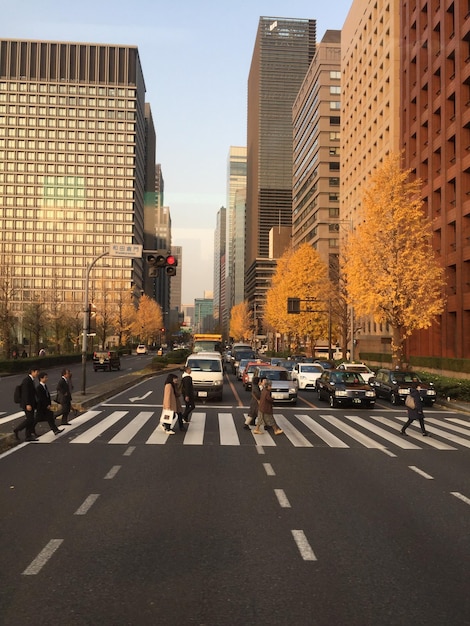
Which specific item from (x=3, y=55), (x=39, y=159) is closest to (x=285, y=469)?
(x=39, y=159)

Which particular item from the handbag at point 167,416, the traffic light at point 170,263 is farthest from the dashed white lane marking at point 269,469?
the traffic light at point 170,263

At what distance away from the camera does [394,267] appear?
1382 inches

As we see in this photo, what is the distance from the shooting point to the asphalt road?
4871 mm

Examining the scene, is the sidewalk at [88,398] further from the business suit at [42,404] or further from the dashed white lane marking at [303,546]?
the dashed white lane marking at [303,546]

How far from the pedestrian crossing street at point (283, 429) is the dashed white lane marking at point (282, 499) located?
4438 mm

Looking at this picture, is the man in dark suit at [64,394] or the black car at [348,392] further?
the black car at [348,392]

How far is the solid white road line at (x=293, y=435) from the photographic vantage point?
13688 millimetres

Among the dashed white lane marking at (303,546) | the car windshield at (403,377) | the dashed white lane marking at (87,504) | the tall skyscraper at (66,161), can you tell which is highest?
the tall skyscraper at (66,161)

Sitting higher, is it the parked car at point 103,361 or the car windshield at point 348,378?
the car windshield at point 348,378

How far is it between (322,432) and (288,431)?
0.99 m

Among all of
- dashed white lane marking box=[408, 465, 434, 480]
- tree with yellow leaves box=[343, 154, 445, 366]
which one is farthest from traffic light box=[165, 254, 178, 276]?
tree with yellow leaves box=[343, 154, 445, 366]

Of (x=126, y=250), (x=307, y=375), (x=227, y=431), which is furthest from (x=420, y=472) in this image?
(x=307, y=375)

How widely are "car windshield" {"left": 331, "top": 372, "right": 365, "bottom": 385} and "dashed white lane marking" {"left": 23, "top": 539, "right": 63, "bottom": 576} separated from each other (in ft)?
58.5

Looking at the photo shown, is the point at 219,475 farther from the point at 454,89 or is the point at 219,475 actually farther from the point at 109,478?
the point at 454,89
